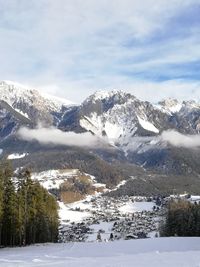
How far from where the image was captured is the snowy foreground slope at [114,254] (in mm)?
36875

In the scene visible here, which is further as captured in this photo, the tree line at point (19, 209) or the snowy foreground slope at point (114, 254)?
the tree line at point (19, 209)

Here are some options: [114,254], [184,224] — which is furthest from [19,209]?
[184,224]

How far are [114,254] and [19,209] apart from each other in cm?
2864

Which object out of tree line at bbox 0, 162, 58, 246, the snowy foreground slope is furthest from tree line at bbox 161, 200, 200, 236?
the snowy foreground slope

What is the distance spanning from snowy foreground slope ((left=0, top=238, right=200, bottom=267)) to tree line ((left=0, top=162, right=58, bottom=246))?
33.8 feet

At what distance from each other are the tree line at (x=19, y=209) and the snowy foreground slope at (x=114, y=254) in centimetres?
1029

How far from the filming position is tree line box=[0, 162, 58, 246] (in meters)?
74.7

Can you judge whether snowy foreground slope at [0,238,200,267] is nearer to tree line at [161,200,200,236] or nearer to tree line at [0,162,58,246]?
tree line at [0,162,58,246]

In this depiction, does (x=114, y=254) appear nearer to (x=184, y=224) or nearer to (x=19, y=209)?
(x=19, y=209)

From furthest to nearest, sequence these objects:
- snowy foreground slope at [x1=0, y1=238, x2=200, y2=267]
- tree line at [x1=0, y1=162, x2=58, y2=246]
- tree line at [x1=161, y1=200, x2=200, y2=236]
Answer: tree line at [x1=161, y1=200, x2=200, y2=236], tree line at [x1=0, y1=162, x2=58, y2=246], snowy foreground slope at [x1=0, y1=238, x2=200, y2=267]

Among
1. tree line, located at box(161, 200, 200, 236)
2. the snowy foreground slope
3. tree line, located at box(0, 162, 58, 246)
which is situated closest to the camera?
the snowy foreground slope

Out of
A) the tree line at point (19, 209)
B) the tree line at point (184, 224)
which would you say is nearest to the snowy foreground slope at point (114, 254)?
the tree line at point (19, 209)

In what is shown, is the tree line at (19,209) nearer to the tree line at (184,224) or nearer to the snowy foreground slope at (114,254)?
the snowy foreground slope at (114,254)

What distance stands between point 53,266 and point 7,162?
42.8 m
